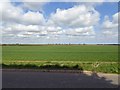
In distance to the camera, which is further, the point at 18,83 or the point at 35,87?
the point at 18,83

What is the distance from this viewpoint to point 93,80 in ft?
41.4

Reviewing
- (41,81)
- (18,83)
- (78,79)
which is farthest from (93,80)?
(18,83)

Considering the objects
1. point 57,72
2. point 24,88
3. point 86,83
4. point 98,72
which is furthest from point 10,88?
point 98,72

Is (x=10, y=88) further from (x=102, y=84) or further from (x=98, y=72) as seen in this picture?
(x=98, y=72)

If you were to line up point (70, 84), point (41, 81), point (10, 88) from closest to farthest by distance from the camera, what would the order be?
point (10, 88) < point (70, 84) < point (41, 81)

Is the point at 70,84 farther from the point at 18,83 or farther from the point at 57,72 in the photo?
the point at 57,72

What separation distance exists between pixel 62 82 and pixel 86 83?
43.4 inches

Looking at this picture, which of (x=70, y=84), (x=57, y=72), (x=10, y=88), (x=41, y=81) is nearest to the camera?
(x=10, y=88)

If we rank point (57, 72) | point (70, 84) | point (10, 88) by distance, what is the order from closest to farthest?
1. point (10, 88)
2. point (70, 84)
3. point (57, 72)

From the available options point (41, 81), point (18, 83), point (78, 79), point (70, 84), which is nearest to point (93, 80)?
point (78, 79)

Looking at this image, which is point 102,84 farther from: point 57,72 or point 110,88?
point 57,72

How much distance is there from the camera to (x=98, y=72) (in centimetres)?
1555

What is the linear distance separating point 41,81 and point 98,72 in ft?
15.1

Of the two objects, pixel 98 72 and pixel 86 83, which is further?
pixel 98 72
